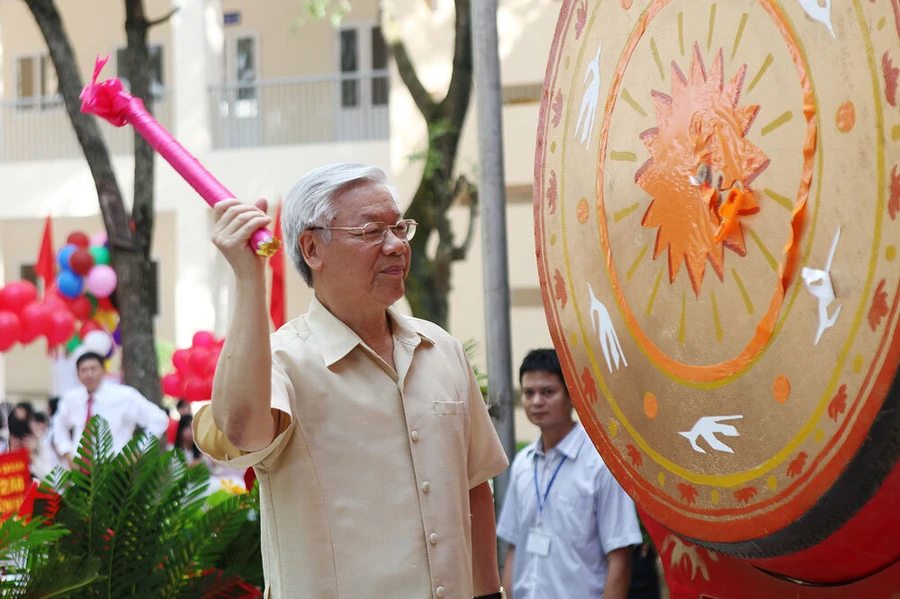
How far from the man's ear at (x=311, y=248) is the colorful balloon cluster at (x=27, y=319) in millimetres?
8000

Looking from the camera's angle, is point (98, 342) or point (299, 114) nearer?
point (98, 342)

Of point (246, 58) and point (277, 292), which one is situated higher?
point (246, 58)

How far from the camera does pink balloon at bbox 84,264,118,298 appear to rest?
32.5 ft

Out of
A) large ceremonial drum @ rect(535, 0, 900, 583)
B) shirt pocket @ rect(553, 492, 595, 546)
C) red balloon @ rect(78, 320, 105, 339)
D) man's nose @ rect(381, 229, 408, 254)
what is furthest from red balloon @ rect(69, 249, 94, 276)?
man's nose @ rect(381, 229, 408, 254)

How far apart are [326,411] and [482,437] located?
0.37m

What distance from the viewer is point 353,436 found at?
205 cm

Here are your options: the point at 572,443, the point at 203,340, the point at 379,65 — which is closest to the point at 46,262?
the point at 203,340

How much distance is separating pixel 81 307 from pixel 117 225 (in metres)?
3.23

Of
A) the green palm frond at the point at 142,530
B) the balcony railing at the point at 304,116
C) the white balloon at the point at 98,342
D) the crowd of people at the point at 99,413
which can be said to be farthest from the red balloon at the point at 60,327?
the green palm frond at the point at 142,530

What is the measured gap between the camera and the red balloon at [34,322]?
31.2 feet

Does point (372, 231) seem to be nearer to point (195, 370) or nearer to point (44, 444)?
point (44, 444)

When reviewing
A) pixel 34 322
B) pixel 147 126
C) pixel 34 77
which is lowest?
pixel 34 322

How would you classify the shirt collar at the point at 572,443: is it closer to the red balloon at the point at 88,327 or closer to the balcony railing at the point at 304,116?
the red balloon at the point at 88,327

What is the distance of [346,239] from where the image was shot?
6.73 ft
